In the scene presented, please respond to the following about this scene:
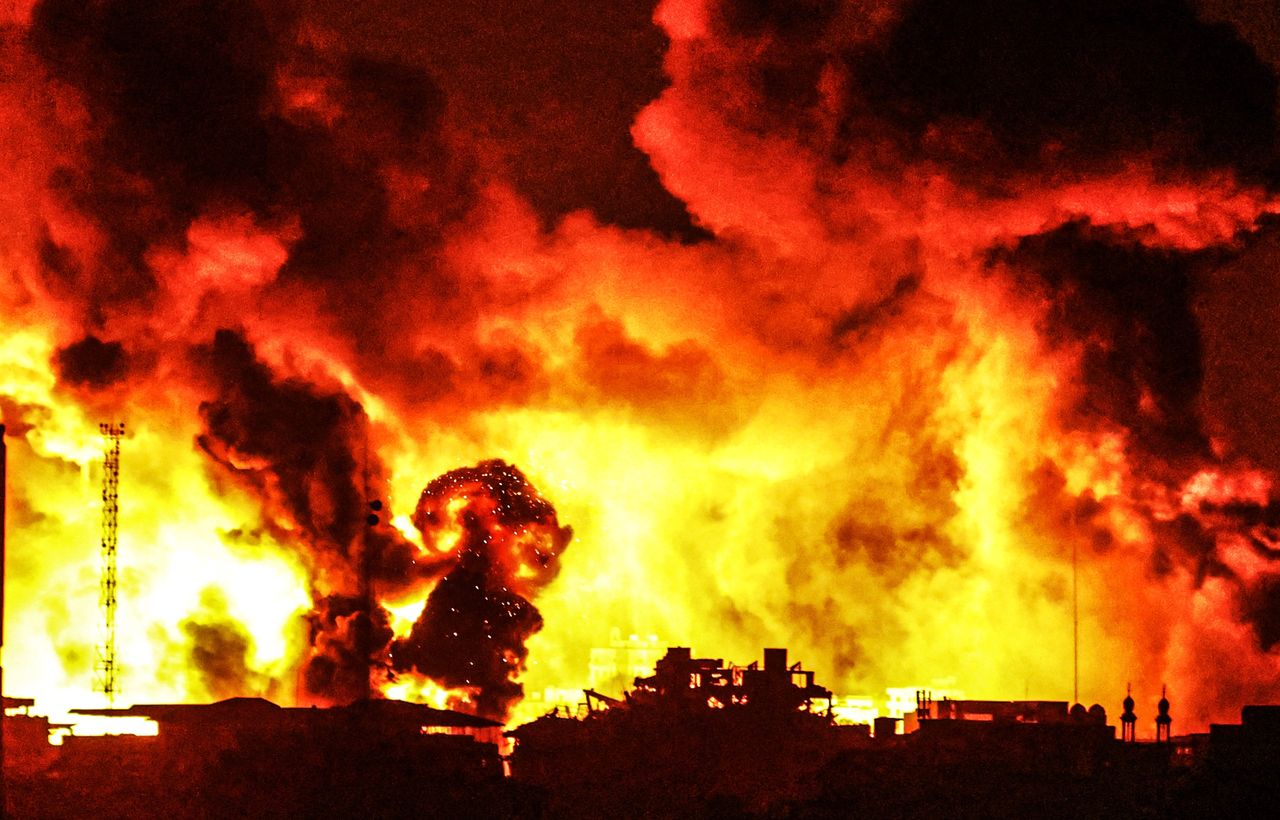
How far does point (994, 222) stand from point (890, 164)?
2.91m

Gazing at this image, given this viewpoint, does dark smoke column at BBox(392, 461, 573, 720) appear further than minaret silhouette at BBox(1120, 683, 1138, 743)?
Yes

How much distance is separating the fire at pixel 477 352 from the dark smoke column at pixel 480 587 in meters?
0.09

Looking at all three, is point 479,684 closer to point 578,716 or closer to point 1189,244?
point 578,716

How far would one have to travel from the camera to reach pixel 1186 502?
188ft

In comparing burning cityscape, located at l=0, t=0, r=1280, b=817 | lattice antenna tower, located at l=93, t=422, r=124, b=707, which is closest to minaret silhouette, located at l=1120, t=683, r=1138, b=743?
burning cityscape, located at l=0, t=0, r=1280, b=817

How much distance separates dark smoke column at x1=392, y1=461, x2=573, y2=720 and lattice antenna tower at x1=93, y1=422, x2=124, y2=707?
6.64 meters

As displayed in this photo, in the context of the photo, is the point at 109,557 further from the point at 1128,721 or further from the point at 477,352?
the point at 1128,721

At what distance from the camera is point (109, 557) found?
57.8 meters

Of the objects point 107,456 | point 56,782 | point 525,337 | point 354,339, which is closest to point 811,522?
point 525,337

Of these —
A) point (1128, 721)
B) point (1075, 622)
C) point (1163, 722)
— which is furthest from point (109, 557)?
point (1163, 722)

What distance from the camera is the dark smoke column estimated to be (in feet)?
186

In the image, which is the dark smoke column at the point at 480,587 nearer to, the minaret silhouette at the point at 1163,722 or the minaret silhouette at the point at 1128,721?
the minaret silhouette at the point at 1128,721

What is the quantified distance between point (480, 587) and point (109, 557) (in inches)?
344

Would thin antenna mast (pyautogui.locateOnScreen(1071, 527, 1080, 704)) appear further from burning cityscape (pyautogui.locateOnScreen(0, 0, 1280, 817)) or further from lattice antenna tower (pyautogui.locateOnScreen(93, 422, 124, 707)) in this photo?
lattice antenna tower (pyautogui.locateOnScreen(93, 422, 124, 707))
